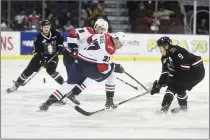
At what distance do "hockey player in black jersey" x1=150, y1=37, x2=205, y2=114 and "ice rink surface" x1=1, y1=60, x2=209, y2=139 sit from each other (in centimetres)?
23

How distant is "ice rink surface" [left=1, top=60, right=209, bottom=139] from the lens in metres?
3.91

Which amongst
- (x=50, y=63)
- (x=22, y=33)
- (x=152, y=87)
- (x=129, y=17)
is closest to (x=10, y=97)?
(x=50, y=63)

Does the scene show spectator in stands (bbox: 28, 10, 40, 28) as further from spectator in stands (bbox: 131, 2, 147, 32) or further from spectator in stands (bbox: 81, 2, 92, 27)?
spectator in stands (bbox: 131, 2, 147, 32)

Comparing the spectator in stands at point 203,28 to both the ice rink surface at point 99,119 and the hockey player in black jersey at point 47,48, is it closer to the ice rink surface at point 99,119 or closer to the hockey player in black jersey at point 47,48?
the ice rink surface at point 99,119

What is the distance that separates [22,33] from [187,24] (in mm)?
3457

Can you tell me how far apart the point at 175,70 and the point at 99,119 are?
781mm

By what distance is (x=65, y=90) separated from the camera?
179 inches

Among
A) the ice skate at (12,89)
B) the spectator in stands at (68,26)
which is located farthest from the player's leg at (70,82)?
the spectator in stands at (68,26)

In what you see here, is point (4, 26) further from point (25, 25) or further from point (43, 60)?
point (43, 60)

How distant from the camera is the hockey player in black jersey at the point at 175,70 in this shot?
4.57 m

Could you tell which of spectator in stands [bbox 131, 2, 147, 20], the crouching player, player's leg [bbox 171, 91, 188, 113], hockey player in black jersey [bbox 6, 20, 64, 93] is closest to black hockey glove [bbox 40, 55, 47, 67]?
hockey player in black jersey [bbox 6, 20, 64, 93]

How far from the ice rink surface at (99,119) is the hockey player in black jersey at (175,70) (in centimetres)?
23

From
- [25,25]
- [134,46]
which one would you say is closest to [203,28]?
[134,46]

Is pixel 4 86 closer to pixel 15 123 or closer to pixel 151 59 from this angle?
pixel 15 123
